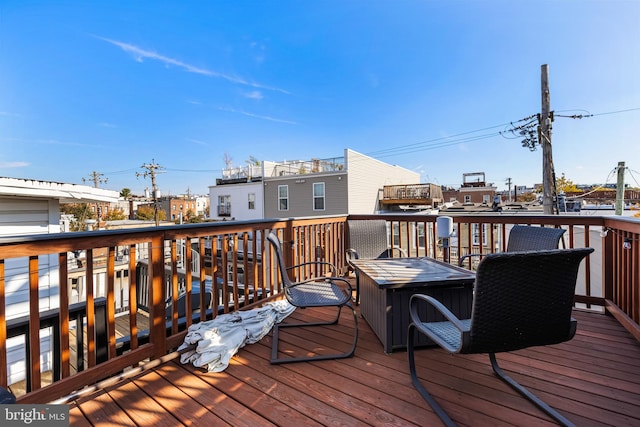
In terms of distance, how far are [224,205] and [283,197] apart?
15.1 ft

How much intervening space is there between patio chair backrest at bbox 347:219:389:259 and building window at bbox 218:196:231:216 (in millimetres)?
14839

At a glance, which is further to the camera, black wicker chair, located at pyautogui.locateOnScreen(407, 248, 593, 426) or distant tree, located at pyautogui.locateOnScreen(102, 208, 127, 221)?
distant tree, located at pyautogui.locateOnScreen(102, 208, 127, 221)

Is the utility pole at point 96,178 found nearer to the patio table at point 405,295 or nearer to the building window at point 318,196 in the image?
the building window at point 318,196

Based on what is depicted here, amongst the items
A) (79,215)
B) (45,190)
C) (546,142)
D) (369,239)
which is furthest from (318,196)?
(79,215)

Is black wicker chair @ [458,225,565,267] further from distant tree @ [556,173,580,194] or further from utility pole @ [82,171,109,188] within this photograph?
utility pole @ [82,171,109,188]

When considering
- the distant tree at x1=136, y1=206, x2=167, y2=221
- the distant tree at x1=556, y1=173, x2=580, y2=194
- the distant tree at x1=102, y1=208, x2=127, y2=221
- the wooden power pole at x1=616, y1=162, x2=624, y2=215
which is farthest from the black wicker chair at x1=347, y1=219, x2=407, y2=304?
the distant tree at x1=102, y1=208, x2=127, y2=221

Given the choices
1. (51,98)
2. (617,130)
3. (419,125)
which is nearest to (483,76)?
(617,130)

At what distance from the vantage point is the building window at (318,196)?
Answer: 14.0 m

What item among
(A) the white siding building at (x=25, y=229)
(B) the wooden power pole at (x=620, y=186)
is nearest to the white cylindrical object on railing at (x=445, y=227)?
(A) the white siding building at (x=25, y=229)

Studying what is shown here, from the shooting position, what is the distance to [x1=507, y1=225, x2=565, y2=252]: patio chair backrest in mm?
2197

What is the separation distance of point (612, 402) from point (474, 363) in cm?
65

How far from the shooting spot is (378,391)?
158 cm

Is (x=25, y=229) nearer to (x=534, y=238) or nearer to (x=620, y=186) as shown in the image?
(x=534, y=238)

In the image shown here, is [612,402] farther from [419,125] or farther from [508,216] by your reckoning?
[419,125]
